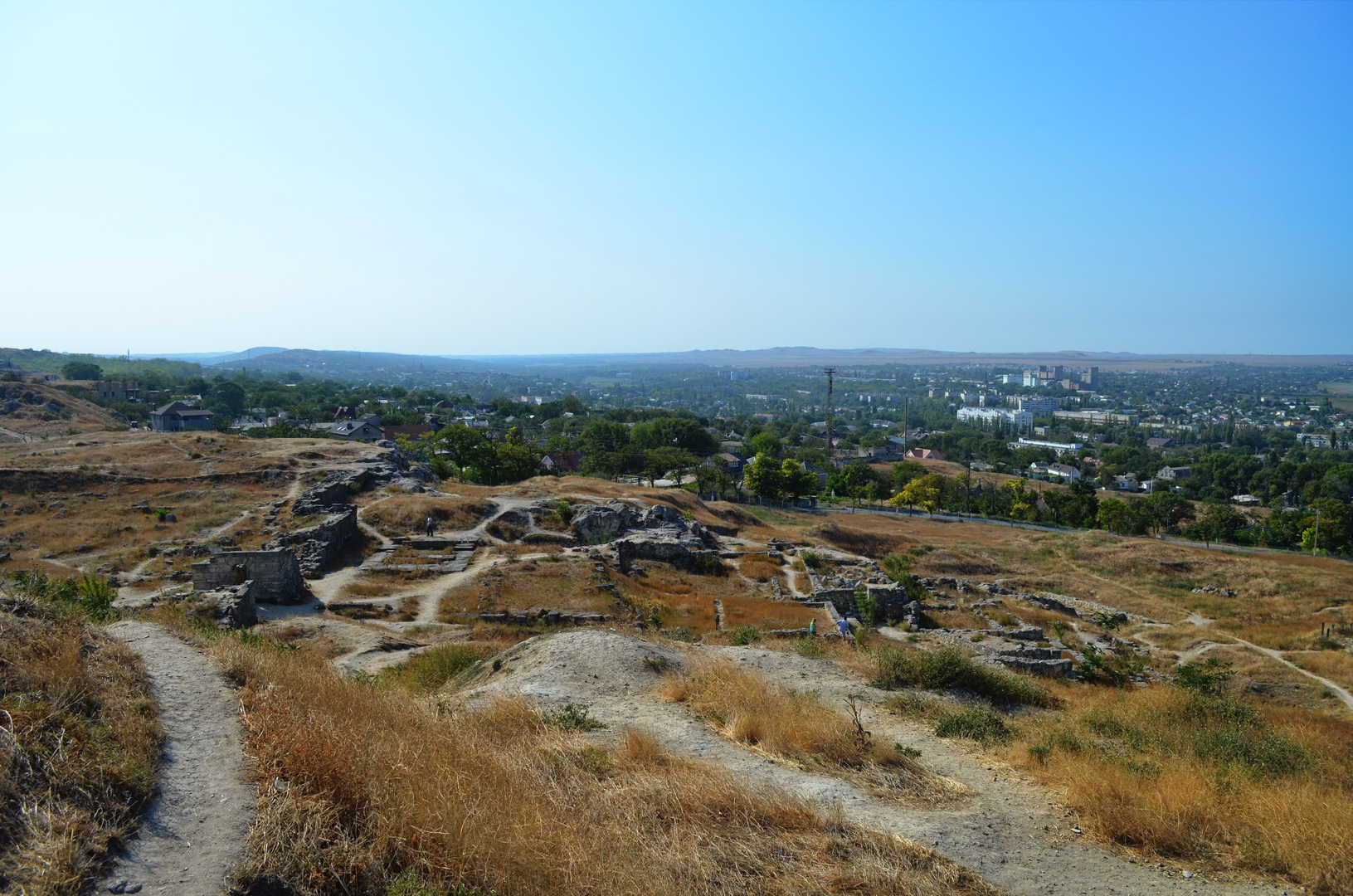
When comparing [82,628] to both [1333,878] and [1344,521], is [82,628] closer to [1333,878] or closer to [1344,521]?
[1333,878]

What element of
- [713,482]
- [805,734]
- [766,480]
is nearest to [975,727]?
[805,734]

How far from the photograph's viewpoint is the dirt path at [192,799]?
175 inches

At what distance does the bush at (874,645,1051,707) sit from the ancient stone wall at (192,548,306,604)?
16.3 meters

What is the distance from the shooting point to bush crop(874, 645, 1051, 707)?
1157 centimetres

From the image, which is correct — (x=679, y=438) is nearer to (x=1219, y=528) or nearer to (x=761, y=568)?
(x=1219, y=528)

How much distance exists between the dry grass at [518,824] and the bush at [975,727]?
373 cm

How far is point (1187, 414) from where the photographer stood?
568ft

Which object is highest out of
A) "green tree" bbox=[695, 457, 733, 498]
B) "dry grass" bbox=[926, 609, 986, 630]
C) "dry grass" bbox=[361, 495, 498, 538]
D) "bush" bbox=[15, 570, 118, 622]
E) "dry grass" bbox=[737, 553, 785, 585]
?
"bush" bbox=[15, 570, 118, 622]

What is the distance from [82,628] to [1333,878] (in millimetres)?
11942

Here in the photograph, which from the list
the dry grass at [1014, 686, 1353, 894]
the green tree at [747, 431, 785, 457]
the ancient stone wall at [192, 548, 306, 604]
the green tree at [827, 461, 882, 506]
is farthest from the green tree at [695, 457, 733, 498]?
the dry grass at [1014, 686, 1353, 894]

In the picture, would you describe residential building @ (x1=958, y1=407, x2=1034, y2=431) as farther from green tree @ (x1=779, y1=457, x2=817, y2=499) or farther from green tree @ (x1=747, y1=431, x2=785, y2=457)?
green tree @ (x1=779, y1=457, x2=817, y2=499)

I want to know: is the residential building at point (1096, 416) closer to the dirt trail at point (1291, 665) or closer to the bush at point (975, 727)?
the dirt trail at point (1291, 665)

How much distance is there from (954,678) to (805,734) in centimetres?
448

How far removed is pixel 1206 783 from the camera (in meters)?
6.95
